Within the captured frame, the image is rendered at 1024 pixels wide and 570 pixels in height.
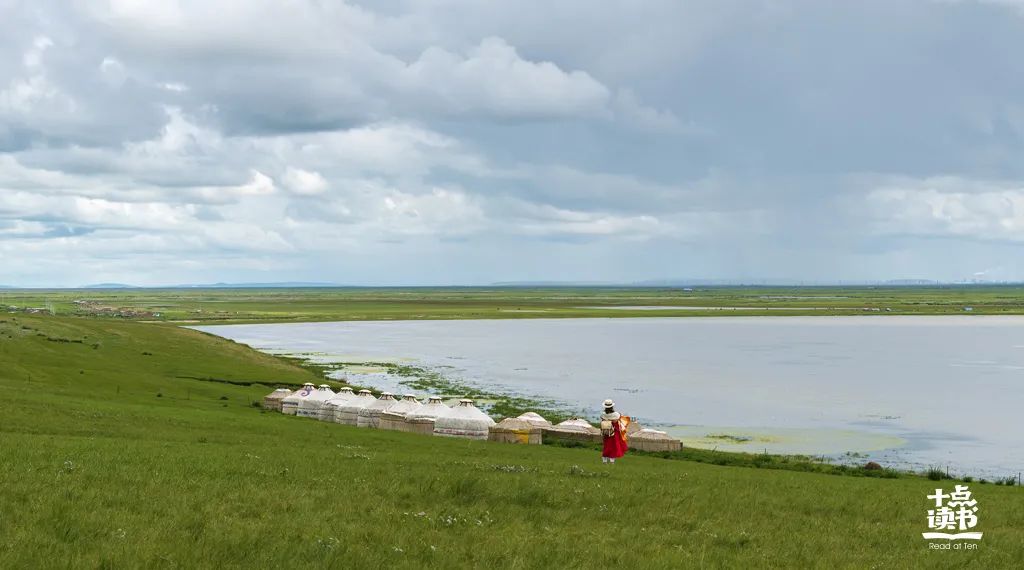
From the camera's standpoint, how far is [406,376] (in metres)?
88.9

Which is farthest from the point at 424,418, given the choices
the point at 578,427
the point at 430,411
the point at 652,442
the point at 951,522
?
the point at 951,522

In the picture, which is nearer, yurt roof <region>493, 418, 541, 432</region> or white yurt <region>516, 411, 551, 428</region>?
yurt roof <region>493, 418, 541, 432</region>

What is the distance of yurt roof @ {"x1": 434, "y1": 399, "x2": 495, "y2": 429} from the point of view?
50.6 meters

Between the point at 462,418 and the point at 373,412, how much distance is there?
7086 mm

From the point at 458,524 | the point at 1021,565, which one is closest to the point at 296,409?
the point at 458,524

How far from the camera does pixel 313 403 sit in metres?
57.2

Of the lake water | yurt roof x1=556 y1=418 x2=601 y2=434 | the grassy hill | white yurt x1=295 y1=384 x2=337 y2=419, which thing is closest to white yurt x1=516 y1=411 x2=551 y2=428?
yurt roof x1=556 y1=418 x2=601 y2=434

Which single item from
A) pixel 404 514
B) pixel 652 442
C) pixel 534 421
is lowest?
pixel 652 442

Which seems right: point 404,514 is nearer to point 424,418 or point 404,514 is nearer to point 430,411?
point 424,418

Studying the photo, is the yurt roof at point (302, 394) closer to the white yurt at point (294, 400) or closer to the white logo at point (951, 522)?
the white yurt at point (294, 400)

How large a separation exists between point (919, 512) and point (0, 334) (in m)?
75.8

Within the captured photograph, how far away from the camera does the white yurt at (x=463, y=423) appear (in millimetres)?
50281

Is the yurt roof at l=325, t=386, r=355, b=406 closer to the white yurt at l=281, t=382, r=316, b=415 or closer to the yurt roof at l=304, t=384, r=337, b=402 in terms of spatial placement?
the yurt roof at l=304, t=384, r=337, b=402

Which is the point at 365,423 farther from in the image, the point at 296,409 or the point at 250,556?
the point at 250,556
